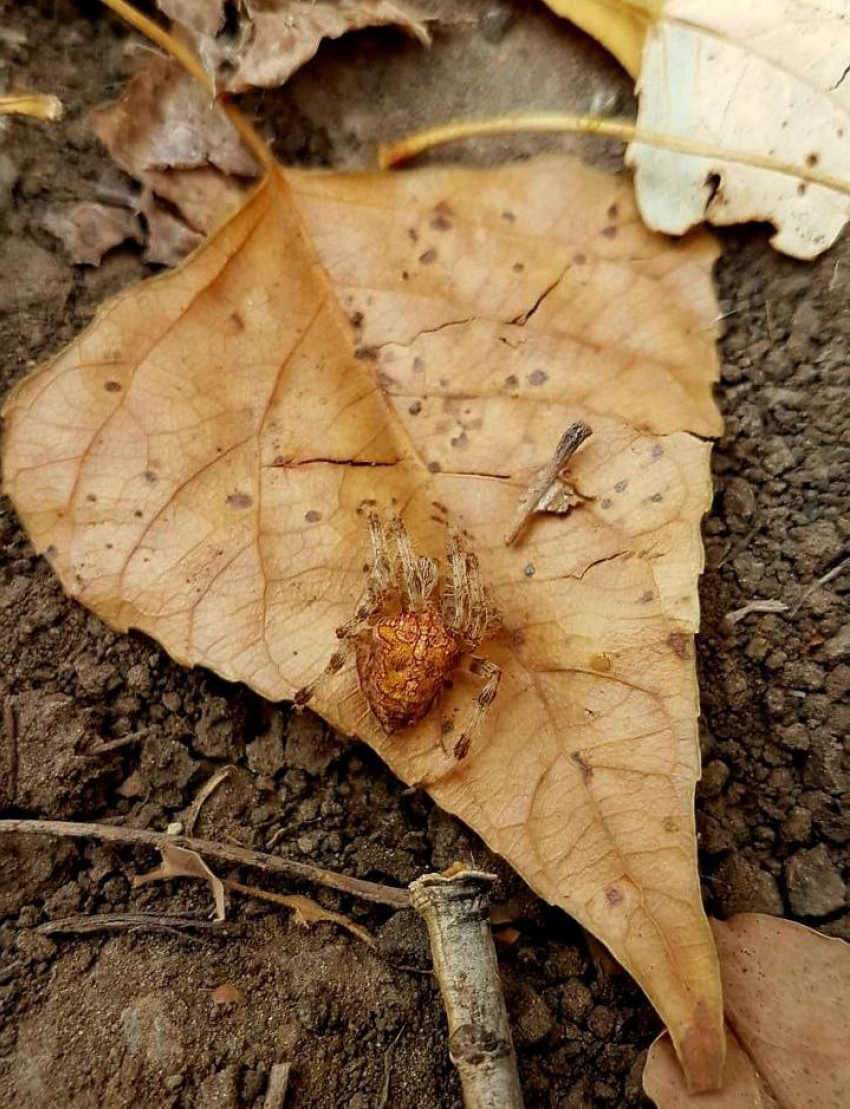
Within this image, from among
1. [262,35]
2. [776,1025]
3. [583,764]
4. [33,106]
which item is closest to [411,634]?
[583,764]

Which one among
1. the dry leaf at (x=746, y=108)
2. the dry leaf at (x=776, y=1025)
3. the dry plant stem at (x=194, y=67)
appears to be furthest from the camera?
the dry plant stem at (x=194, y=67)

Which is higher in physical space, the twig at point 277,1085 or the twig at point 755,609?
the twig at point 755,609

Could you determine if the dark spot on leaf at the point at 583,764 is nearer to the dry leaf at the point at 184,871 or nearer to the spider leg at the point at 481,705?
the spider leg at the point at 481,705

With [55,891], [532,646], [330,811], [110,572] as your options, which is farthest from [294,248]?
[55,891]

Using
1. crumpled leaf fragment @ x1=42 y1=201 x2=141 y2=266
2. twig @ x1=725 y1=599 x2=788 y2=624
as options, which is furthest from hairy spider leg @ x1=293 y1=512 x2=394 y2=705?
crumpled leaf fragment @ x1=42 y1=201 x2=141 y2=266

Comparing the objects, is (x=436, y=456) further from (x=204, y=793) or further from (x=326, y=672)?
(x=204, y=793)

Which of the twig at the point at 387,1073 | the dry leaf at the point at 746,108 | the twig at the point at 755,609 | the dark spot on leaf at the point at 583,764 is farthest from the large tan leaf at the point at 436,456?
the twig at the point at 387,1073

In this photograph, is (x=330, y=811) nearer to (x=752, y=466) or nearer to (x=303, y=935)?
(x=303, y=935)
